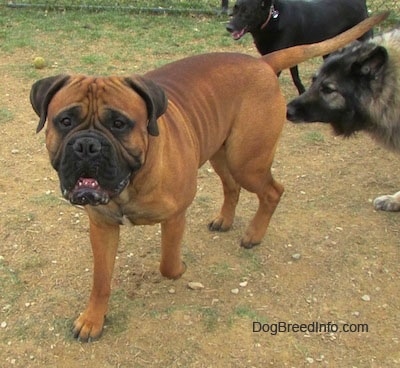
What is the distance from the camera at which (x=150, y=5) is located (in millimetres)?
8727

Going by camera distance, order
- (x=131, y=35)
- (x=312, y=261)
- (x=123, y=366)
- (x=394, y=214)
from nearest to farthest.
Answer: (x=123, y=366) → (x=312, y=261) → (x=394, y=214) → (x=131, y=35)

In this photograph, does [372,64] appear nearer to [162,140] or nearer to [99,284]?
[162,140]

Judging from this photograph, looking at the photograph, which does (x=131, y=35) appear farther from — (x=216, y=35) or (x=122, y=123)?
(x=122, y=123)

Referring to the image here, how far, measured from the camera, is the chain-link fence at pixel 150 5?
27.9 feet

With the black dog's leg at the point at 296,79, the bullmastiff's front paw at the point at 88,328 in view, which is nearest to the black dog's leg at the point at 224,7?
the black dog's leg at the point at 296,79

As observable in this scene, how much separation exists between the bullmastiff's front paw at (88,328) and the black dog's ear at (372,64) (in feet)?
7.44

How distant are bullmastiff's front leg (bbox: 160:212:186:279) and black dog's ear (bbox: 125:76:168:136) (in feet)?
2.23

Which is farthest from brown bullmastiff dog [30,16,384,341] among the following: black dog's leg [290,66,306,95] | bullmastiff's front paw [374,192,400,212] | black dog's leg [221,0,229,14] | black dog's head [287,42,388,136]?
black dog's leg [221,0,229,14]

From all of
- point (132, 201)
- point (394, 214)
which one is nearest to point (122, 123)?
point (132, 201)

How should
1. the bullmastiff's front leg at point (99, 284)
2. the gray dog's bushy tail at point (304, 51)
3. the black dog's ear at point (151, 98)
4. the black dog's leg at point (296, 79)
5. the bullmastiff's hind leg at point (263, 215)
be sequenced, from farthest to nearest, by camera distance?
the black dog's leg at point (296, 79) → the bullmastiff's hind leg at point (263, 215) → the gray dog's bushy tail at point (304, 51) → the bullmastiff's front leg at point (99, 284) → the black dog's ear at point (151, 98)

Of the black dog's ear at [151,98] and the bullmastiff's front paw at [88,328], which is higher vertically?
the black dog's ear at [151,98]

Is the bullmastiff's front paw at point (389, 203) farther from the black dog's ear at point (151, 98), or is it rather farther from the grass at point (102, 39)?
the grass at point (102, 39)

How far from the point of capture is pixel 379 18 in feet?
12.0

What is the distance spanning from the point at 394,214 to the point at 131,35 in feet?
15.2
